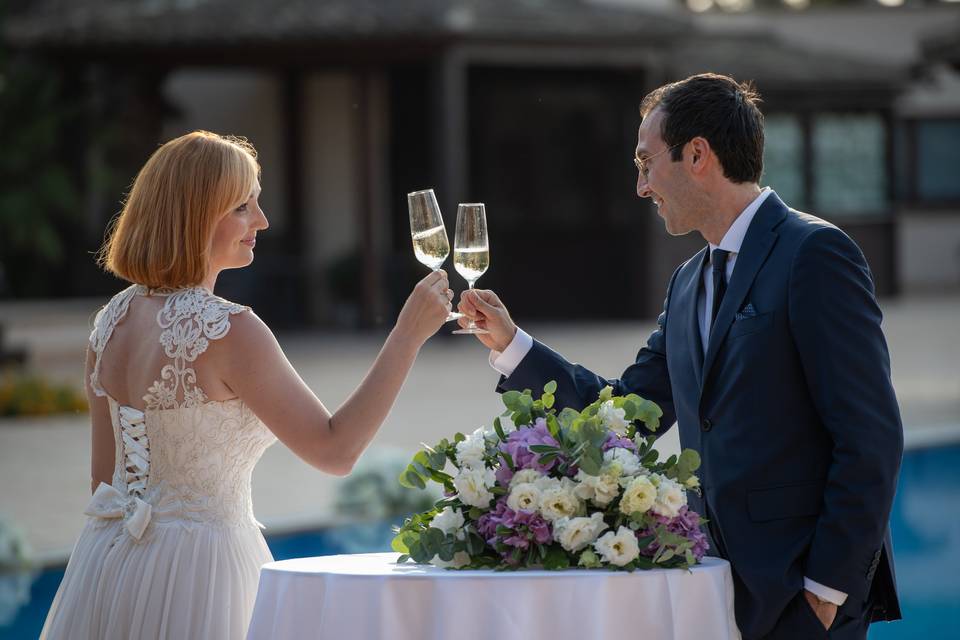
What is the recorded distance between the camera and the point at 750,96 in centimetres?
329

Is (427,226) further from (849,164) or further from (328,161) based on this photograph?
(849,164)

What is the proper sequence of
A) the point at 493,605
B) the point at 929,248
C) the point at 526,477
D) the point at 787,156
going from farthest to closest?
1. the point at 929,248
2. the point at 787,156
3. the point at 526,477
4. the point at 493,605

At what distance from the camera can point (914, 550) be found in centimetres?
844

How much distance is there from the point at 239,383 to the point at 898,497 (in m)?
7.38

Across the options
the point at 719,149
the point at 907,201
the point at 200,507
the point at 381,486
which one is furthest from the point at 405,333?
the point at 907,201

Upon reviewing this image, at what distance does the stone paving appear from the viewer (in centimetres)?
904

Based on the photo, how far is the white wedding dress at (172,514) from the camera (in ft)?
10.3

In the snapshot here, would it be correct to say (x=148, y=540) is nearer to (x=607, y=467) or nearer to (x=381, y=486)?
(x=607, y=467)

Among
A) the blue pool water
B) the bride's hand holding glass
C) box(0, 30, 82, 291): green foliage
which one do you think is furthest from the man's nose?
box(0, 30, 82, 291): green foliage

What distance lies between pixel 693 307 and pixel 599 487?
2.17ft

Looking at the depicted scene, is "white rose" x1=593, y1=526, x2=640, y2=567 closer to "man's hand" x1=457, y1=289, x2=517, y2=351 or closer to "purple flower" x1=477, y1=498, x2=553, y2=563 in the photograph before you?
"purple flower" x1=477, y1=498, x2=553, y2=563

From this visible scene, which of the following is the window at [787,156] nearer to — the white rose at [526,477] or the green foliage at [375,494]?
the green foliage at [375,494]

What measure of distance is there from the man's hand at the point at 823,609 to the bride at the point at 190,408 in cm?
97

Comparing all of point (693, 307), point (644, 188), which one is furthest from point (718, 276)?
point (644, 188)
